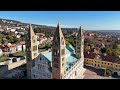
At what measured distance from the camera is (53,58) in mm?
4352

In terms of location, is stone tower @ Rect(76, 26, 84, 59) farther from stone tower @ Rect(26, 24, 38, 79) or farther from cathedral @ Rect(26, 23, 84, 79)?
stone tower @ Rect(26, 24, 38, 79)

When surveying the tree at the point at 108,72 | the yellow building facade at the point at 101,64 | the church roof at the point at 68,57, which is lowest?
the tree at the point at 108,72

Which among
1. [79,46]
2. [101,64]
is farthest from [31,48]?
[101,64]

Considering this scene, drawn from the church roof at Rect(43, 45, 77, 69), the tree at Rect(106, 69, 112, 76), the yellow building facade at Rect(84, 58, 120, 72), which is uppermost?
the church roof at Rect(43, 45, 77, 69)

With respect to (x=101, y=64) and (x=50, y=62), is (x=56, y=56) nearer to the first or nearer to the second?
(x=50, y=62)

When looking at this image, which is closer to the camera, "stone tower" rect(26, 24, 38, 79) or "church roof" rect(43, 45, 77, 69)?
"stone tower" rect(26, 24, 38, 79)

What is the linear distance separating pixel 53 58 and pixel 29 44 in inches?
26.9

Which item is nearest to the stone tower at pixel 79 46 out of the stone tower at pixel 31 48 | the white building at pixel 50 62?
the white building at pixel 50 62

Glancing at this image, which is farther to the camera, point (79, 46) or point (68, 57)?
point (68, 57)

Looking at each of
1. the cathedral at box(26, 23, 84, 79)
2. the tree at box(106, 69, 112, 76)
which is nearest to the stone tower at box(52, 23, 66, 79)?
the cathedral at box(26, 23, 84, 79)

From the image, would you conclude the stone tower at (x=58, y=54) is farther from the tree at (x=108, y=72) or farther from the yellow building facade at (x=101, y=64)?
the tree at (x=108, y=72)

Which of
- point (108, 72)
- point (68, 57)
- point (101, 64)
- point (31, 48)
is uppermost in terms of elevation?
point (31, 48)
